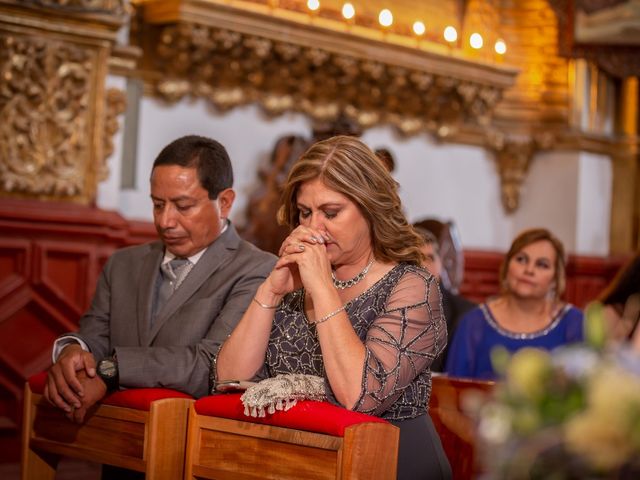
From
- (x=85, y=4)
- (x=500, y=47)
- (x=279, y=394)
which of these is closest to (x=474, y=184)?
(x=500, y=47)

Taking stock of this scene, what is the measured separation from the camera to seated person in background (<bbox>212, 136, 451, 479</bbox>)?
2.75 metres

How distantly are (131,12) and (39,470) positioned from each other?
326 centimetres

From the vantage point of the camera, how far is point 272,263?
3.54m

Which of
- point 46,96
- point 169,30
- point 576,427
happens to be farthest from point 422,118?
point 576,427

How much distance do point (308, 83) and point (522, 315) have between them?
2.23 metres

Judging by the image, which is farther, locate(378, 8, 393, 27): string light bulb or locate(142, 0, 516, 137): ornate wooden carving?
locate(378, 8, 393, 27): string light bulb

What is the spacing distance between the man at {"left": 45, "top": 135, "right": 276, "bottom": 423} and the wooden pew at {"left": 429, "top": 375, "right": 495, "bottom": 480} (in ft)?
2.30

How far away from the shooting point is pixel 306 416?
260cm

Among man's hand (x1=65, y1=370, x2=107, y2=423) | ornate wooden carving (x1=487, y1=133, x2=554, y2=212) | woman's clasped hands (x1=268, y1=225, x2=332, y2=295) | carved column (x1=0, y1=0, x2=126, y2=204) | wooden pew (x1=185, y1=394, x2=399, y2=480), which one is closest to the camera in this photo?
wooden pew (x1=185, y1=394, x2=399, y2=480)

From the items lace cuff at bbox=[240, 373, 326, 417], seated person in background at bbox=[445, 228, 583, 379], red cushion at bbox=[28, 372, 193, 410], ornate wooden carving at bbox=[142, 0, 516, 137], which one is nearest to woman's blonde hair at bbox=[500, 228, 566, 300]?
seated person in background at bbox=[445, 228, 583, 379]

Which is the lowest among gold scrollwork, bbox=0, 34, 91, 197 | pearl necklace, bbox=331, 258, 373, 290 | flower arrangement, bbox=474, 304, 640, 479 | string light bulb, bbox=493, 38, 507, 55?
flower arrangement, bbox=474, 304, 640, 479

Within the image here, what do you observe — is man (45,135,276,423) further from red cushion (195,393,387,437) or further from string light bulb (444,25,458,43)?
string light bulb (444,25,458,43)

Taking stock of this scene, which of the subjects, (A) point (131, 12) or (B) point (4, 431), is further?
(A) point (131, 12)

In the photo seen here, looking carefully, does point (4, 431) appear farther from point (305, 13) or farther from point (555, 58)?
point (555, 58)
